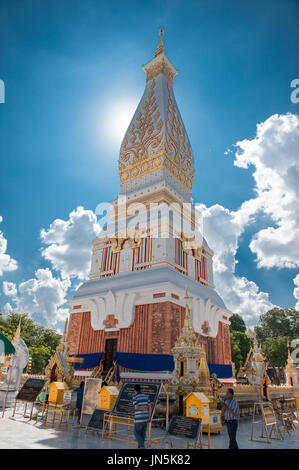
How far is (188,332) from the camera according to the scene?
10.7m

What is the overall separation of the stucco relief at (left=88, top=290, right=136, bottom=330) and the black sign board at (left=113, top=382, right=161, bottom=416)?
7.24m

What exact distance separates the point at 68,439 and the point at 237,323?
118ft

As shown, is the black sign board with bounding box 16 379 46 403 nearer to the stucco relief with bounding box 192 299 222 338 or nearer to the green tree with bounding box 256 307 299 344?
the stucco relief with bounding box 192 299 222 338

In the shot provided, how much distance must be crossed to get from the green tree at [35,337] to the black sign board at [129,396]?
3159cm

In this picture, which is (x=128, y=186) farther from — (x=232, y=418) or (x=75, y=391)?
(x=232, y=418)

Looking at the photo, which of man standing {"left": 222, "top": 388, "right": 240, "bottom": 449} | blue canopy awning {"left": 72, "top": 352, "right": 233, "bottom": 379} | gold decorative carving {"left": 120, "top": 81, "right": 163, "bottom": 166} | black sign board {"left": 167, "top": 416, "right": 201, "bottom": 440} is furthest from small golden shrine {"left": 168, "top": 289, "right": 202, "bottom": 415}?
gold decorative carving {"left": 120, "top": 81, "right": 163, "bottom": 166}

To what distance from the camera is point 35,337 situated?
43.6 meters

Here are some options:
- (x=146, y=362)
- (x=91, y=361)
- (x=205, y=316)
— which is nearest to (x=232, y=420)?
(x=146, y=362)

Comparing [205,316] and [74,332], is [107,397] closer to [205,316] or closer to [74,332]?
[74,332]

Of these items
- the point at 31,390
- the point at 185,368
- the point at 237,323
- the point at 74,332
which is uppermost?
the point at 237,323

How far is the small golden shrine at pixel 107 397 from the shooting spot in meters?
9.32

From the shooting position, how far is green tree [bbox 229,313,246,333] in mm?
40188

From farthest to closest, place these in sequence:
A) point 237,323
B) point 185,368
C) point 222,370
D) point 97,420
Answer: point 237,323 → point 222,370 → point 185,368 → point 97,420
